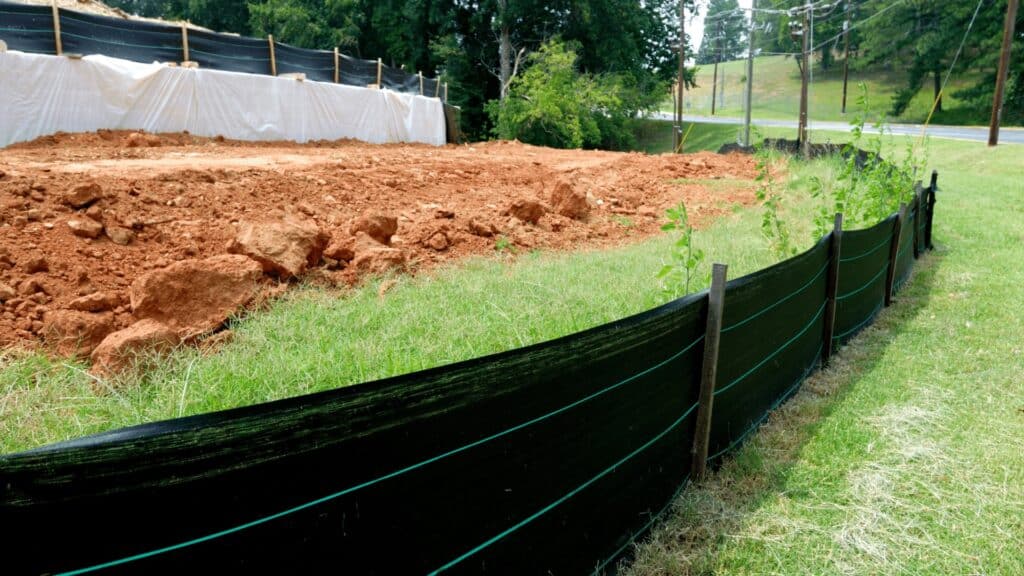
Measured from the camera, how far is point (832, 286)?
5246 millimetres

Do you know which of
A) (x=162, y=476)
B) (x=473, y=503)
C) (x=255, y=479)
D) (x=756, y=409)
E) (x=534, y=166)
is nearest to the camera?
(x=162, y=476)

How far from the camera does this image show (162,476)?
1.42 metres

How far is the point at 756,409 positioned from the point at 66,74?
12.3 m

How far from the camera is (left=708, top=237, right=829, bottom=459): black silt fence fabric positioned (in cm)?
359

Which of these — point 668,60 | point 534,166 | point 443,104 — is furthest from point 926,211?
point 668,60

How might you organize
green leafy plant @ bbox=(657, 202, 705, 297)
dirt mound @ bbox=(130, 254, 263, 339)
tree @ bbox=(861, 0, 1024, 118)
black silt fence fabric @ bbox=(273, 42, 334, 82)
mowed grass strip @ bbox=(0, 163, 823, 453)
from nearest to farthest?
1. mowed grass strip @ bbox=(0, 163, 823, 453)
2. green leafy plant @ bbox=(657, 202, 705, 297)
3. dirt mound @ bbox=(130, 254, 263, 339)
4. black silt fence fabric @ bbox=(273, 42, 334, 82)
5. tree @ bbox=(861, 0, 1024, 118)

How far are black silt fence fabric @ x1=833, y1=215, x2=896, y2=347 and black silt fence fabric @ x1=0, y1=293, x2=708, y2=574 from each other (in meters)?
3.13

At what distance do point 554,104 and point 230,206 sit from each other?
2336 centimetres

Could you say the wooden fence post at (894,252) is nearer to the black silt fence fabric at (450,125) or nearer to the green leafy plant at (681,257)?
the green leafy plant at (681,257)

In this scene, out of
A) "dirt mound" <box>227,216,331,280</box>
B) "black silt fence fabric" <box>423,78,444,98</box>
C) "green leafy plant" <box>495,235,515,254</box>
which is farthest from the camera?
"black silt fence fabric" <box>423,78,444,98</box>

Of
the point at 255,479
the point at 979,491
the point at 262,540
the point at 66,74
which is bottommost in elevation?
the point at 979,491

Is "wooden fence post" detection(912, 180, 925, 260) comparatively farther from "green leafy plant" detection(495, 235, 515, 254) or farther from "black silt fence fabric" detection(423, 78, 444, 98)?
"black silt fence fabric" detection(423, 78, 444, 98)

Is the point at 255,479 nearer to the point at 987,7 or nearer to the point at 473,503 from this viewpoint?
the point at 473,503

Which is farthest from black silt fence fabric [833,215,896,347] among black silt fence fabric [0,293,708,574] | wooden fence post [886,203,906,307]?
black silt fence fabric [0,293,708,574]
